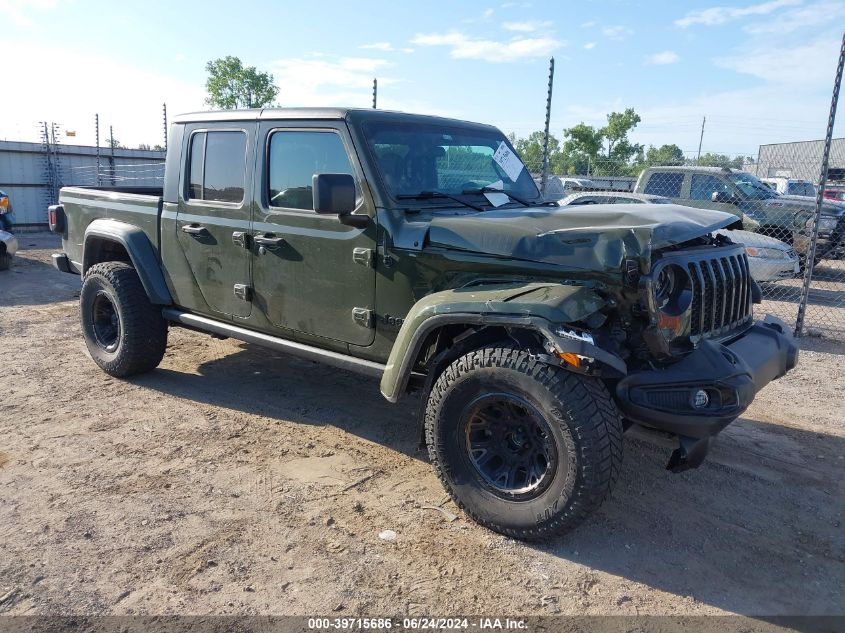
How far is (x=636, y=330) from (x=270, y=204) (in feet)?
7.70

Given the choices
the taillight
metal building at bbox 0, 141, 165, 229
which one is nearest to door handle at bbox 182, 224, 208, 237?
the taillight

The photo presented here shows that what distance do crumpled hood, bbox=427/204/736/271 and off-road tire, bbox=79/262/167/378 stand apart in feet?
8.73

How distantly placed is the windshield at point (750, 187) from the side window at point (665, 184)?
2.61 ft

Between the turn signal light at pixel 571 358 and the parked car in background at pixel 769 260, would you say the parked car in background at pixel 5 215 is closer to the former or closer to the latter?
the turn signal light at pixel 571 358

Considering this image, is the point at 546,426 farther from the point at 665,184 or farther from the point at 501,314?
the point at 665,184

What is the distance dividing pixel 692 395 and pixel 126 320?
400cm

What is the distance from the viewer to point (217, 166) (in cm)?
448

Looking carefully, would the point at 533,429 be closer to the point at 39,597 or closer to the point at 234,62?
the point at 39,597

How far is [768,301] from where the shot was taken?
31.2ft

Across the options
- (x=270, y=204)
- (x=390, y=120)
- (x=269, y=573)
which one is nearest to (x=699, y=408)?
(x=269, y=573)

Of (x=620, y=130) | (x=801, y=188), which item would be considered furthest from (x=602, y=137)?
(x=801, y=188)

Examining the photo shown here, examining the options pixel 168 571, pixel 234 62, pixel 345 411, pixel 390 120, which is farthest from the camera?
pixel 234 62

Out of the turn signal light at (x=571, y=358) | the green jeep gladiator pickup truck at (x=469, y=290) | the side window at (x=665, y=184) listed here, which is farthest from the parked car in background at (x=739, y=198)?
the turn signal light at (x=571, y=358)

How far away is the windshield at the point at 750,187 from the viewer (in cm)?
1086
